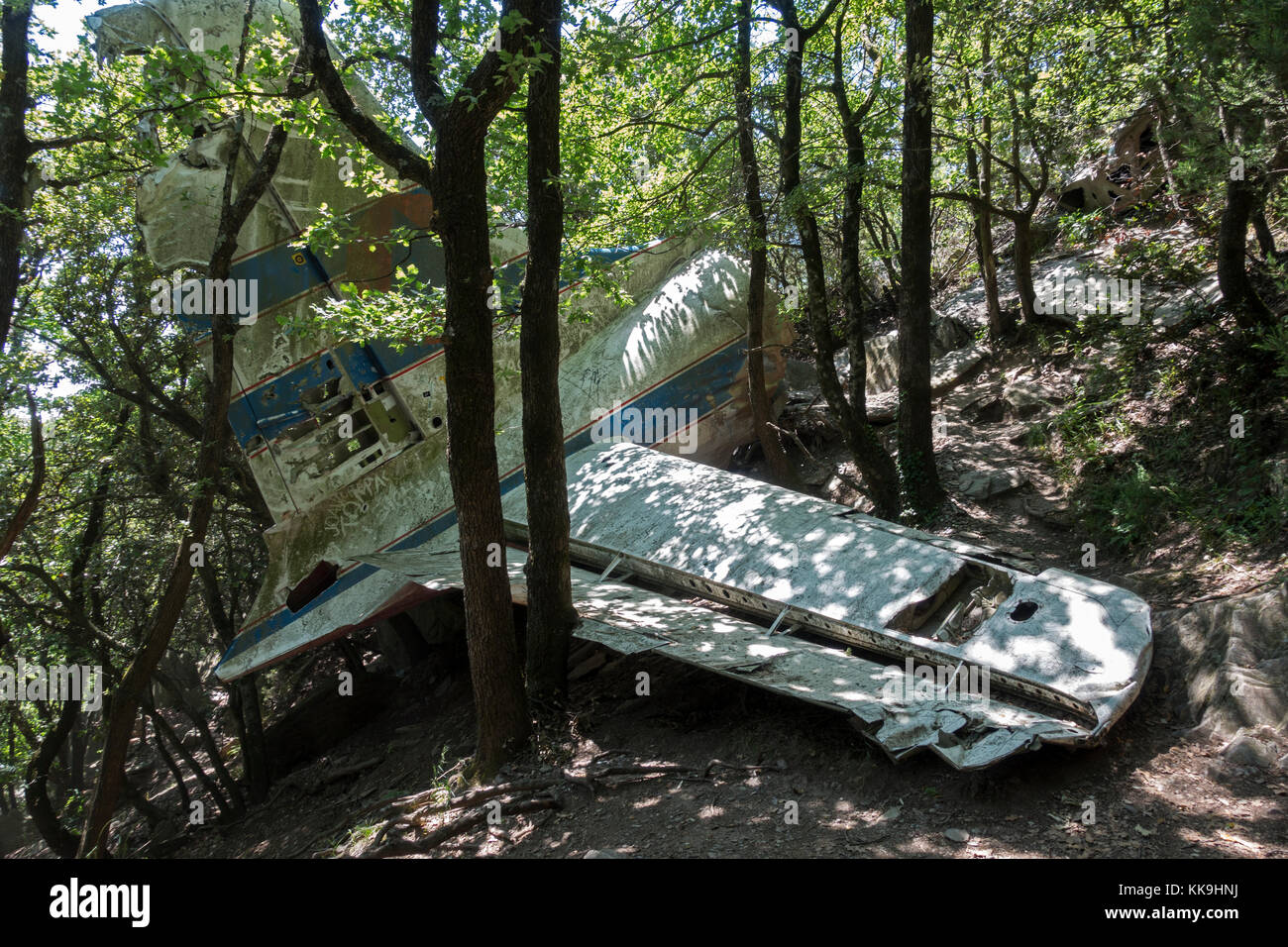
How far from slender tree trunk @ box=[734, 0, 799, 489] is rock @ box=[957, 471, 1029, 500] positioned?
292cm

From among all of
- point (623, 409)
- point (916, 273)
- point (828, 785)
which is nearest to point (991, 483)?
point (916, 273)

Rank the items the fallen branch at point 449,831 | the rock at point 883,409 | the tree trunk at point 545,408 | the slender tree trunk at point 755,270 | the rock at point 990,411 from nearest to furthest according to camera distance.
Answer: the fallen branch at point 449,831 < the tree trunk at point 545,408 < the slender tree trunk at point 755,270 < the rock at point 990,411 < the rock at point 883,409

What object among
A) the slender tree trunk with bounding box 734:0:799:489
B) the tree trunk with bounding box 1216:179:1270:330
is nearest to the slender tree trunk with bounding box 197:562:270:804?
the slender tree trunk with bounding box 734:0:799:489

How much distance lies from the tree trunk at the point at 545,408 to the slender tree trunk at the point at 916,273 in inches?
191

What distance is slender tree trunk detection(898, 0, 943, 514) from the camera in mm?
9953

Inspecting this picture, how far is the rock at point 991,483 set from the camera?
11297mm

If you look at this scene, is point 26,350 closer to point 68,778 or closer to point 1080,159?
point 68,778

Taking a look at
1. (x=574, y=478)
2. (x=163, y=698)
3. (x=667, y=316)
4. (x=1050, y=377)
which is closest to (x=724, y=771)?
(x=574, y=478)

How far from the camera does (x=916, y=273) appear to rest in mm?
10656

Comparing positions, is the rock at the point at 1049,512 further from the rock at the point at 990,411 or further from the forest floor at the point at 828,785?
the rock at the point at 990,411

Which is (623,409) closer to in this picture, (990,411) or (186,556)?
(186,556)

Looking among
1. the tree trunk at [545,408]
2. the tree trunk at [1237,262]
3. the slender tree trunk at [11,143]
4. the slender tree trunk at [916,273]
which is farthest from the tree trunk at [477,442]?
the tree trunk at [1237,262]

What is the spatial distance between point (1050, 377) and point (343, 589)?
11.2 metres

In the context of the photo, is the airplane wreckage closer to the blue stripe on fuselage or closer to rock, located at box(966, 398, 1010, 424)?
the blue stripe on fuselage
